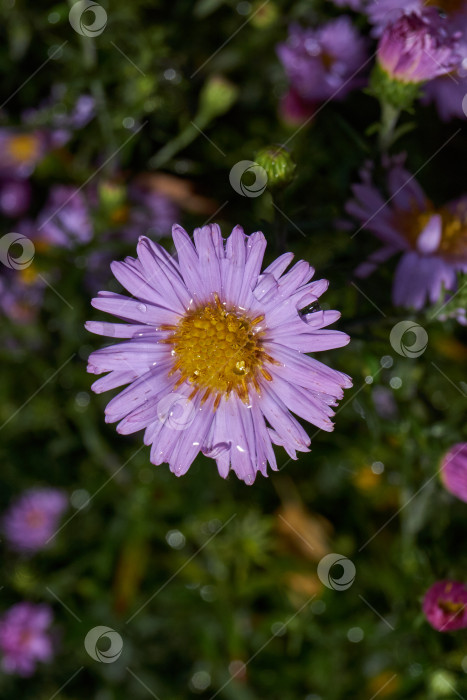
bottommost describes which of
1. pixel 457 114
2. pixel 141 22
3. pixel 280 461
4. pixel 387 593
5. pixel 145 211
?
pixel 387 593

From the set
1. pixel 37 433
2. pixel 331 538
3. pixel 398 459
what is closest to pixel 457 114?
pixel 398 459

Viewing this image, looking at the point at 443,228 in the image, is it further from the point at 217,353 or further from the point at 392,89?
the point at 217,353

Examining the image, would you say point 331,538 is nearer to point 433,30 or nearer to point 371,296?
point 371,296
